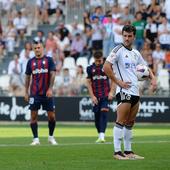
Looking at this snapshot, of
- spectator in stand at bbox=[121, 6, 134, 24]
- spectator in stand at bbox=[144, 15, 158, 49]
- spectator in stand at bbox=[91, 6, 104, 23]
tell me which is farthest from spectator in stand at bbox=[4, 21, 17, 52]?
spectator in stand at bbox=[144, 15, 158, 49]

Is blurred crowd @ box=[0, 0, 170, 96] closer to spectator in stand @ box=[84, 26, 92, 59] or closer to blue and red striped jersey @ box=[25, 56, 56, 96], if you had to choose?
spectator in stand @ box=[84, 26, 92, 59]

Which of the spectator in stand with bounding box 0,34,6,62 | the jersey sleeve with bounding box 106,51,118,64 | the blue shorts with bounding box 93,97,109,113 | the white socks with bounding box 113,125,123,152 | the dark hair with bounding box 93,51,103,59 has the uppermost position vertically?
the spectator in stand with bounding box 0,34,6,62

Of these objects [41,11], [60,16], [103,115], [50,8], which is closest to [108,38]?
[60,16]

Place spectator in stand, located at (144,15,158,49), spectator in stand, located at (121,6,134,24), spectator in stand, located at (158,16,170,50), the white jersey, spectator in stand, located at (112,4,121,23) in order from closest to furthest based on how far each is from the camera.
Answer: the white jersey → spectator in stand, located at (158,16,170,50) → spectator in stand, located at (144,15,158,49) → spectator in stand, located at (112,4,121,23) → spectator in stand, located at (121,6,134,24)

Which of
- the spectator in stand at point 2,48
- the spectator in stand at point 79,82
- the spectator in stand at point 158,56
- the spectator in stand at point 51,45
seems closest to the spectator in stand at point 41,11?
the spectator in stand at point 2,48

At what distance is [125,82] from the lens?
1452cm

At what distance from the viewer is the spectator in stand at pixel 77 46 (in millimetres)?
34625

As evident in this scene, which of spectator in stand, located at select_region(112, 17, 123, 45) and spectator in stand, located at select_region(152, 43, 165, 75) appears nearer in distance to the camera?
spectator in stand, located at select_region(152, 43, 165, 75)

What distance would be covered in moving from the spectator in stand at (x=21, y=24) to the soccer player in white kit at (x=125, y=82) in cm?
2318

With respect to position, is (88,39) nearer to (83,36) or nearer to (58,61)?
(83,36)

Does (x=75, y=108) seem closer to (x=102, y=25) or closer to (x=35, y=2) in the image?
(x=102, y=25)

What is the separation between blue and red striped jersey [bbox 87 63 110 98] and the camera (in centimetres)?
2055

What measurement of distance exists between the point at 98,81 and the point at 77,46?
14.3 metres

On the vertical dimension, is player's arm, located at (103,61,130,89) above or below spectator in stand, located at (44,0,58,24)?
below
